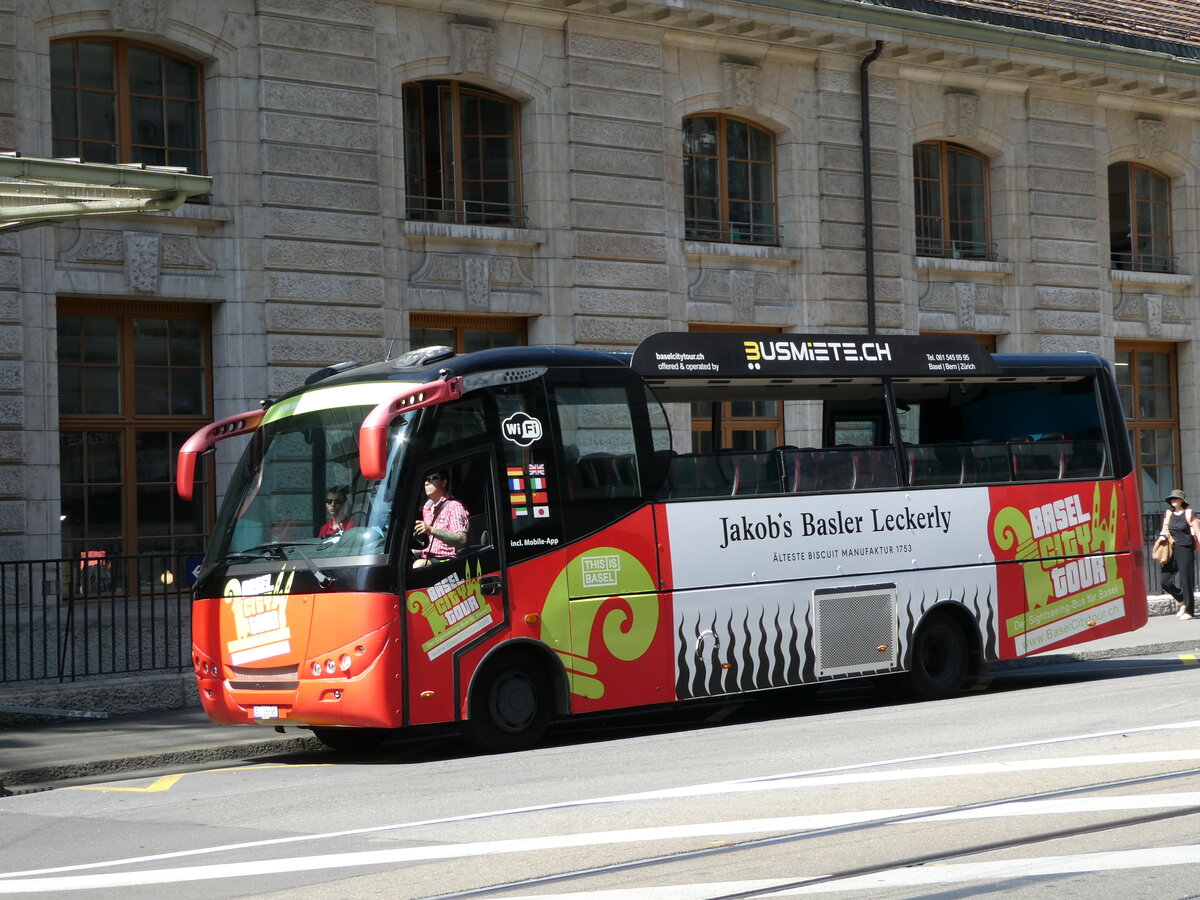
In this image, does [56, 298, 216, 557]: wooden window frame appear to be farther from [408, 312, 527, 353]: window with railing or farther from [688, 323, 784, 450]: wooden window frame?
[688, 323, 784, 450]: wooden window frame

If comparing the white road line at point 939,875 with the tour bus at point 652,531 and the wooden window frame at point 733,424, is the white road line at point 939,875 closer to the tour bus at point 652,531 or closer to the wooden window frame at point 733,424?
the tour bus at point 652,531

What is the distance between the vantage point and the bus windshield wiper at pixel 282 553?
12.9 meters

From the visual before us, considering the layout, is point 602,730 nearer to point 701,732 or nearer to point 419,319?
point 701,732

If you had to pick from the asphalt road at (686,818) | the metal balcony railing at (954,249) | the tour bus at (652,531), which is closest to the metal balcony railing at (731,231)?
the metal balcony railing at (954,249)

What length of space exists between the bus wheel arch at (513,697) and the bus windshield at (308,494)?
4.84ft

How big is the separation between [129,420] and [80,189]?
640cm

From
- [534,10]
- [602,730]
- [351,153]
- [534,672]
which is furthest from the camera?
[534,10]

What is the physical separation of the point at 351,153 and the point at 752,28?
6683 mm

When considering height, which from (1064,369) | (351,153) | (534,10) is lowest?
(1064,369)

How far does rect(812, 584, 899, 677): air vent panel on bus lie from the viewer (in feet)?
51.1

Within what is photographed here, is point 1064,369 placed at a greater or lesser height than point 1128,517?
greater

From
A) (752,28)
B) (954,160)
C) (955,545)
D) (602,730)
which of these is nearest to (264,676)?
(602,730)

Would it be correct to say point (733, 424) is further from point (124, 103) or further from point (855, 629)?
point (124, 103)

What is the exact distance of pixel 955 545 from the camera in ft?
54.4
